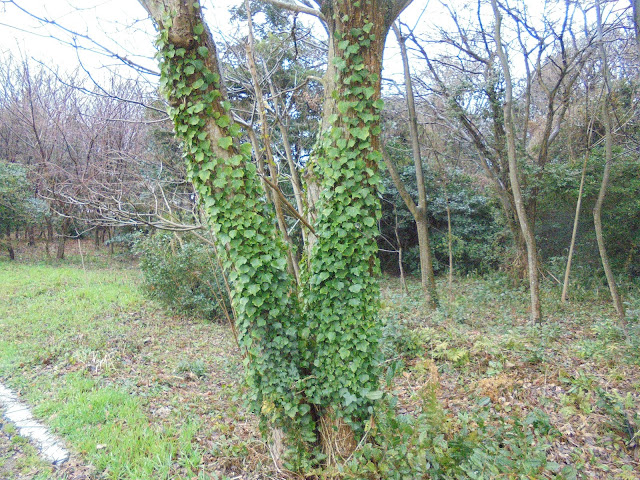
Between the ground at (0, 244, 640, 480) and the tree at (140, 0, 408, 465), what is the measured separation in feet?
1.37

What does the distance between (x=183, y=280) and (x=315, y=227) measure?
644 cm

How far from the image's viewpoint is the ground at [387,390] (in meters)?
3.10

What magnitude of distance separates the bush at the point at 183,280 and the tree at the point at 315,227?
5.80 meters

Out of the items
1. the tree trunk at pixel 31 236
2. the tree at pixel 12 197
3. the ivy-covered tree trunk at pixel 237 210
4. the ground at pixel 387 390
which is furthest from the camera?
the tree trunk at pixel 31 236

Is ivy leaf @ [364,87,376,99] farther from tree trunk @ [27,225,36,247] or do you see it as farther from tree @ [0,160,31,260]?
tree trunk @ [27,225,36,247]

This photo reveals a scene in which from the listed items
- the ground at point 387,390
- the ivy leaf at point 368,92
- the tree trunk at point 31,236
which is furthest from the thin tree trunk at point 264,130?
the tree trunk at point 31,236

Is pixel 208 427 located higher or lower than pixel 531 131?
lower

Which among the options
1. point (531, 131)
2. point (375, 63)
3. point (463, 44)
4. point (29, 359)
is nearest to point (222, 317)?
point (29, 359)

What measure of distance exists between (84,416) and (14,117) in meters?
16.6

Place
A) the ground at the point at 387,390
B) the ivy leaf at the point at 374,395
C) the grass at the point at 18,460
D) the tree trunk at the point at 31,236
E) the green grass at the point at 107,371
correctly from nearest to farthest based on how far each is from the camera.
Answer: the ivy leaf at the point at 374,395 → the ground at the point at 387,390 → the grass at the point at 18,460 → the green grass at the point at 107,371 → the tree trunk at the point at 31,236

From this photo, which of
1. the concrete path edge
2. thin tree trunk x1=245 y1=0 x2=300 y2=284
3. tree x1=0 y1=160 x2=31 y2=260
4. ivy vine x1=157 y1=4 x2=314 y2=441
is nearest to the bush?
the concrete path edge

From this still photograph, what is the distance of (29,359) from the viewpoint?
5961mm

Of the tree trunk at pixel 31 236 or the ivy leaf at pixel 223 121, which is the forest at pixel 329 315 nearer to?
the ivy leaf at pixel 223 121

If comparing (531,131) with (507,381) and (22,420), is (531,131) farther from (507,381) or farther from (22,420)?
(22,420)
